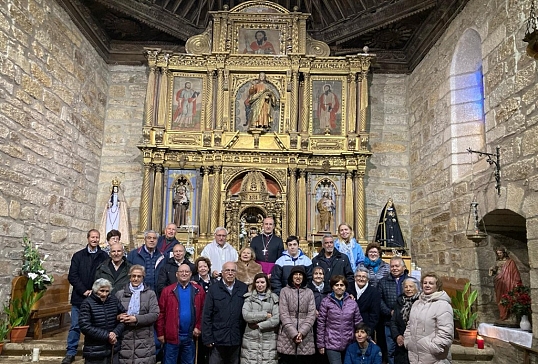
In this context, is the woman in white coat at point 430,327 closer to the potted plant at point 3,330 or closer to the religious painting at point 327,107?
the potted plant at point 3,330

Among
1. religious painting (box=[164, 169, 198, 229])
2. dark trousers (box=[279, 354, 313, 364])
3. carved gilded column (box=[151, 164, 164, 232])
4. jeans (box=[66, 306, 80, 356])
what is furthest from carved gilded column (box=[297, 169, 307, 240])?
jeans (box=[66, 306, 80, 356])

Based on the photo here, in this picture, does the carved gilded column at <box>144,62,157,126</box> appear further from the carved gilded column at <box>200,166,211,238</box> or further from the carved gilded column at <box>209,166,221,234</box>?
the carved gilded column at <box>209,166,221,234</box>

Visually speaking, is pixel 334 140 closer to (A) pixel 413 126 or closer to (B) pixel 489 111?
(A) pixel 413 126

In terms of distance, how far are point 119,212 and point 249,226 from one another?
8.54 feet

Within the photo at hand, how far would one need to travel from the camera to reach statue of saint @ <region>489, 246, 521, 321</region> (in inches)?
254

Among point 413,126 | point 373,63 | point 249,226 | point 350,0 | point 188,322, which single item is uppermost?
point 350,0

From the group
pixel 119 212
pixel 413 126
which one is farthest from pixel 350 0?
pixel 119 212

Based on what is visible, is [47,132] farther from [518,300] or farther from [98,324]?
[518,300]

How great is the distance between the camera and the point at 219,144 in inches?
400

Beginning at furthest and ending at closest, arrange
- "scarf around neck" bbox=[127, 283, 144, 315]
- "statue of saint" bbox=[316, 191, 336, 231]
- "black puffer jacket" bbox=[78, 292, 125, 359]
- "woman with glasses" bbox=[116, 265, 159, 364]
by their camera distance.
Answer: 1. "statue of saint" bbox=[316, 191, 336, 231]
2. "scarf around neck" bbox=[127, 283, 144, 315]
3. "woman with glasses" bbox=[116, 265, 159, 364]
4. "black puffer jacket" bbox=[78, 292, 125, 359]

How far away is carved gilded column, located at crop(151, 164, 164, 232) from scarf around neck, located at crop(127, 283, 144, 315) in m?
5.09

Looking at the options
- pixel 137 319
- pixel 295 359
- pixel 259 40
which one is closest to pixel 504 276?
pixel 295 359

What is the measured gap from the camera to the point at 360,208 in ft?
32.7

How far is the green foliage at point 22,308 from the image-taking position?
6.38 m
